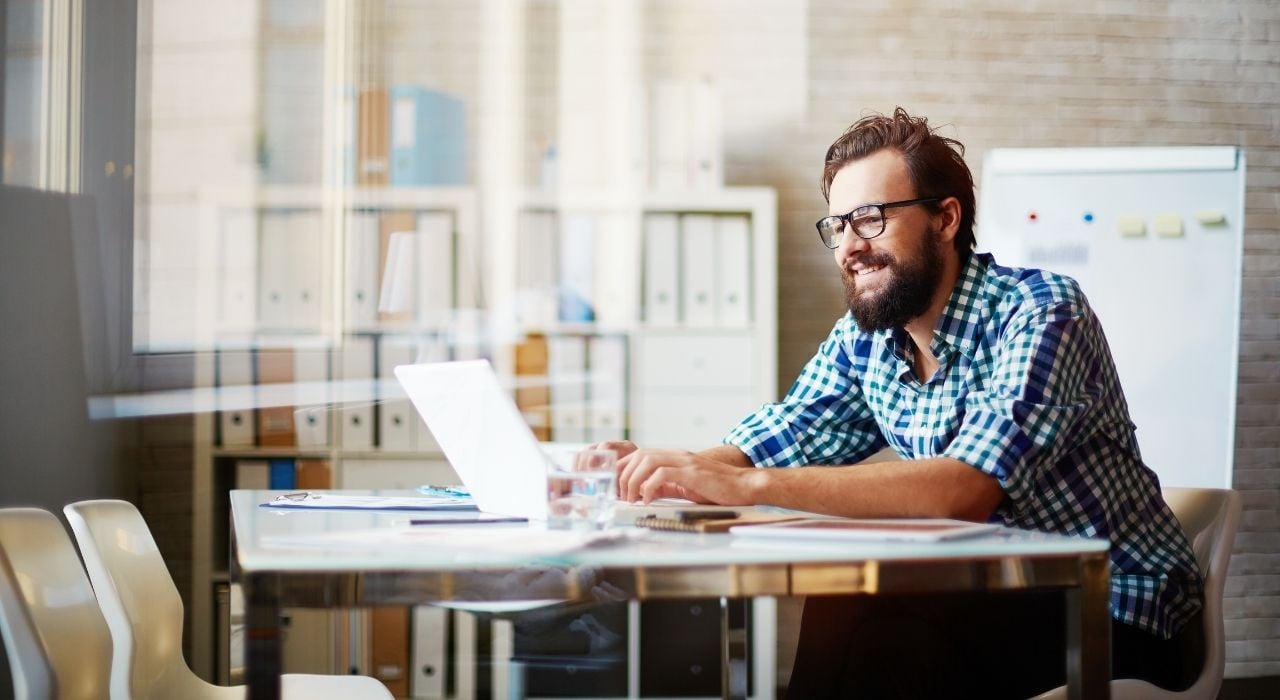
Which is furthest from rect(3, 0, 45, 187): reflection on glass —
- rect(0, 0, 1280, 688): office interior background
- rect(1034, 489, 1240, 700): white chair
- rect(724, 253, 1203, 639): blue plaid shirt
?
rect(1034, 489, 1240, 700): white chair

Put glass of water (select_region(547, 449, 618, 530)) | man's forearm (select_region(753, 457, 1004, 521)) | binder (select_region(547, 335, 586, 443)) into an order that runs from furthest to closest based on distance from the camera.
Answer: binder (select_region(547, 335, 586, 443)), man's forearm (select_region(753, 457, 1004, 521)), glass of water (select_region(547, 449, 618, 530))

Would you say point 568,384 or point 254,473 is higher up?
point 568,384

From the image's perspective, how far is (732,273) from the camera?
134 inches

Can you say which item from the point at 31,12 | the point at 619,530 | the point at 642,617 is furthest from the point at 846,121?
the point at 619,530

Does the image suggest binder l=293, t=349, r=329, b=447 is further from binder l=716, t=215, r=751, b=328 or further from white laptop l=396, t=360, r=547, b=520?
white laptop l=396, t=360, r=547, b=520

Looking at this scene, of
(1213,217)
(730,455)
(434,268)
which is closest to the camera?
(730,455)

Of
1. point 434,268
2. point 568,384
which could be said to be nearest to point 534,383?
point 568,384

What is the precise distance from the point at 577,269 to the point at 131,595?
2.06m

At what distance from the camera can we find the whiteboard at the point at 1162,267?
3252mm

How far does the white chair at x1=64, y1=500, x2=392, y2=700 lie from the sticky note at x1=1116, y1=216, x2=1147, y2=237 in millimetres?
2460

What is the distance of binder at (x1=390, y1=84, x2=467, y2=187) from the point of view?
3.44 m

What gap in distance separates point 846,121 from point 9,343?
97.1 inches

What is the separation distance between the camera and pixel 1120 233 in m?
3.29

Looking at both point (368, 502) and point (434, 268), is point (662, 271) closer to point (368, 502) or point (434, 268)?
point (434, 268)
